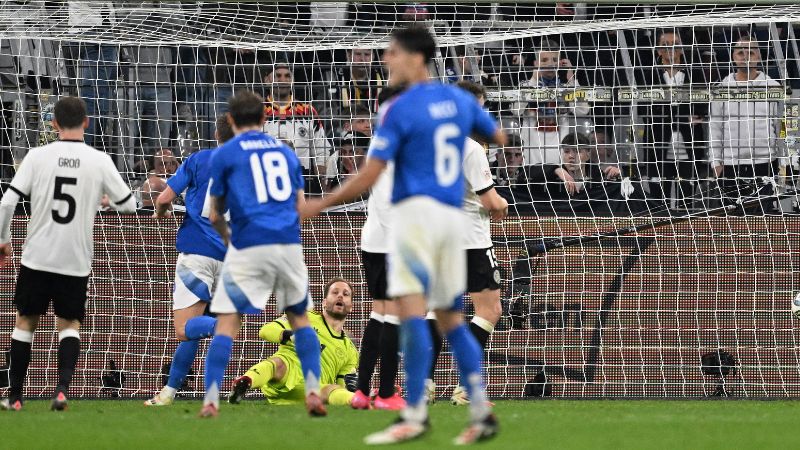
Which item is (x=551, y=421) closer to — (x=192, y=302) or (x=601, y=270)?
(x=192, y=302)

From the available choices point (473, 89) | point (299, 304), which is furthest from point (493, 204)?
point (299, 304)

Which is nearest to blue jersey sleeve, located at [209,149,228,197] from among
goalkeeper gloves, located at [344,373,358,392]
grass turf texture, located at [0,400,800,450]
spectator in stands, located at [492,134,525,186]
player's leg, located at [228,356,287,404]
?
grass turf texture, located at [0,400,800,450]

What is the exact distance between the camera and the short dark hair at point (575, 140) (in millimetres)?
12367

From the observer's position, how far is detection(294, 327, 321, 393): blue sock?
7.66m

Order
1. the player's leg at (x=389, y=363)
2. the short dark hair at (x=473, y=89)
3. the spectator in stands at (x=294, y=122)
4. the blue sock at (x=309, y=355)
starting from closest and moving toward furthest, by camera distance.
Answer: the blue sock at (x=309, y=355), the player's leg at (x=389, y=363), the short dark hair at (x=473, y=89), the spectator in stands at (x=294, y=122)

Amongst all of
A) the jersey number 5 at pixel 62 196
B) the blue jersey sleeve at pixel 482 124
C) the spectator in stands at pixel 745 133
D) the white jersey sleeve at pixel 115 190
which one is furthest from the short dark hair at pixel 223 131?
the spectator in stands at pixel 745 133

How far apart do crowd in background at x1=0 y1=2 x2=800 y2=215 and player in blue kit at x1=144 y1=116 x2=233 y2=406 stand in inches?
98.4

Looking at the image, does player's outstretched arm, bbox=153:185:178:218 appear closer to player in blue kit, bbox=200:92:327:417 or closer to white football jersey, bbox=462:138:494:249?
player in blue kit, bbox=200:92:327:417

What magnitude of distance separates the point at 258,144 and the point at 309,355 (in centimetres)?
123

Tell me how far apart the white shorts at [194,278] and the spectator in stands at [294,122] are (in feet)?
8.26

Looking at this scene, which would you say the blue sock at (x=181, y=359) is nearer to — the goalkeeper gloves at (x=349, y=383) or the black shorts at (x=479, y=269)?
the goalkeeper gloves at (x=349, y=383)

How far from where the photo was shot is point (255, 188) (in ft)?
24.4

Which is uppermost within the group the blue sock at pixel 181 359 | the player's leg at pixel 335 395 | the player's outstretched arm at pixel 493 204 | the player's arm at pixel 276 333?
the player's outstretched arm at pixel 493 204

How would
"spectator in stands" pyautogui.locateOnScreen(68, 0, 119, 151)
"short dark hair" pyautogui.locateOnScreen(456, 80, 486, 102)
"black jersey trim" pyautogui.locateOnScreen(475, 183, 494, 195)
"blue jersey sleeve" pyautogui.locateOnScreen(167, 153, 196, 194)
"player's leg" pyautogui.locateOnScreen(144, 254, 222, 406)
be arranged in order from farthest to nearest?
1. "spectator in stands" pyautogui.locateOnScreen(68, 0, 119, 151)
2. "player's leg" pyautogui.locateOnScreen(144, 254, 222, 406)
3. "blue jersey sleeve" pyautogui.locateOnScreen(167, 153, 196, 194)
4. "short dark hair" pyautogui.locateOnScreen(456, 80, 486, 102)
5. "black jersey trim" pyautogui.locateOnScreen(475, 183, 494, 195)
